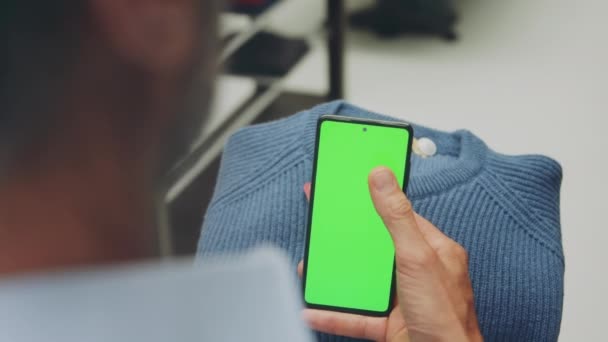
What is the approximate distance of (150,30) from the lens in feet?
0.82

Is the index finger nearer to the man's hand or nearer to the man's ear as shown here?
the man's hand

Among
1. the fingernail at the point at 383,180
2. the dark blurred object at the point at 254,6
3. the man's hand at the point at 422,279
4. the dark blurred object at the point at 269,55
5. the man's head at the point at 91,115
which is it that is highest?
the dark blurred object at the point at 254,6

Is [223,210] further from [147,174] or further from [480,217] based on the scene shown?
[147,174]

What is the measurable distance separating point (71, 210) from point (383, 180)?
38 centimetres

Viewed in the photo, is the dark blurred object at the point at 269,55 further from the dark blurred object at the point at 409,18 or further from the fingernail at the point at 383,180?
the fingernail at the point at 383,180

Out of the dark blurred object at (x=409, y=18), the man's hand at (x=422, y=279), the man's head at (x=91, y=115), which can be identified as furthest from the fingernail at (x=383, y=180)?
the dark blurred object at (x=409, y=18)

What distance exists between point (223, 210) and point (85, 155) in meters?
0.42

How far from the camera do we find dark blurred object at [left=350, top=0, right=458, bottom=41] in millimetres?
2184

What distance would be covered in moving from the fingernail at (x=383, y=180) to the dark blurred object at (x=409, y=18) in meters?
1.63

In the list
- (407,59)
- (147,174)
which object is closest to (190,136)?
(147,174)

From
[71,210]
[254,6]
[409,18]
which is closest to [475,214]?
[71,210]

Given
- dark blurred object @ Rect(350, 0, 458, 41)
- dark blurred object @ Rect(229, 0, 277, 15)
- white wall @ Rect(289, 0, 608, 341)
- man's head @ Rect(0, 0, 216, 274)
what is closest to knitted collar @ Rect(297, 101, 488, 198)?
man's head @ Rect(0, 0, 216, 274)

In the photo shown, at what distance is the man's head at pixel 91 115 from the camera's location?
243 millimetres

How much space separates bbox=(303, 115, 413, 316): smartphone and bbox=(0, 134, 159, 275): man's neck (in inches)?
15.0
